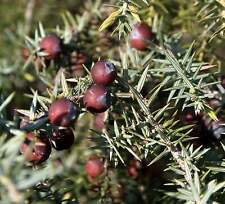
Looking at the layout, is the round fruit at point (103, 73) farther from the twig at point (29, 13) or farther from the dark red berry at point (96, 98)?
the twig at point (29, 13)

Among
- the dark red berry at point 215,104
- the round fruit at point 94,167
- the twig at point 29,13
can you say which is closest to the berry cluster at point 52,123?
the round fruit at point 94,167

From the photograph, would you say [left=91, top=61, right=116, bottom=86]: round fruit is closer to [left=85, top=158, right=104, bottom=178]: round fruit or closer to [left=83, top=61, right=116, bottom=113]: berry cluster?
[left=83, top=61, right=116, bottom=113]: berry cluster

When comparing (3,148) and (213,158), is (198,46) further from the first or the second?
(3,148)

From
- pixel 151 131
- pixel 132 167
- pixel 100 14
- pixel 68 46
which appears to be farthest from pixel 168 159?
pixel 100 14

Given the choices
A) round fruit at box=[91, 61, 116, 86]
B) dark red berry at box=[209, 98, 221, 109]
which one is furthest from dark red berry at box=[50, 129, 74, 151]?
dark red berry at box=[209, 98, 221, 109]

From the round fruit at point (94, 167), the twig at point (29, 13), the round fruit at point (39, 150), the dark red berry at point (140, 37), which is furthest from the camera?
the twig at point (29, 13)
